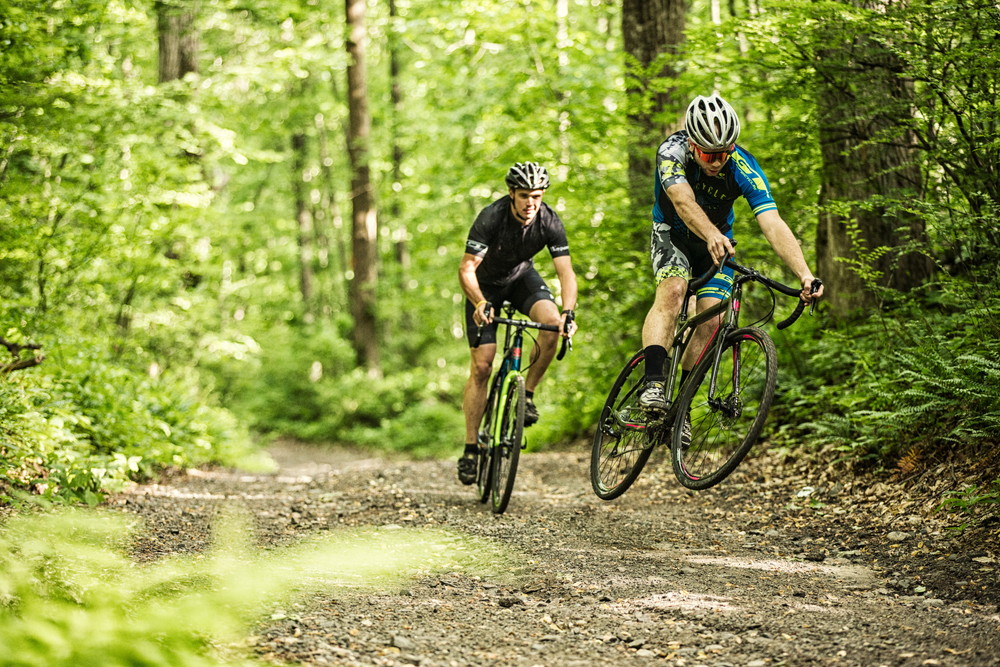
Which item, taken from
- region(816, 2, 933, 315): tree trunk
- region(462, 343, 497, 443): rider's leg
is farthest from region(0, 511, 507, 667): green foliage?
region(816, 2, 933, 315): tree trunk

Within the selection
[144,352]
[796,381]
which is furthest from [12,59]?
[796,381]

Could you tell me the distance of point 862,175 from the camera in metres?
6.86

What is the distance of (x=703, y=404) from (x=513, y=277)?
5.91ft

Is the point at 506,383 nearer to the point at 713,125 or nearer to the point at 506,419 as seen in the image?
the point at 506,419

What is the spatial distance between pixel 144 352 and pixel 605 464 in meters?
7.34

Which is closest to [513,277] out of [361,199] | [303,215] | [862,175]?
[862,175]

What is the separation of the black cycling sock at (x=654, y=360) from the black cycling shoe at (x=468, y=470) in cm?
194

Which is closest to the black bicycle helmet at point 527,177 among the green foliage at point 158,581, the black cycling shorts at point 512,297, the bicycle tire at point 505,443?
the black cycling shorts at point 512,297

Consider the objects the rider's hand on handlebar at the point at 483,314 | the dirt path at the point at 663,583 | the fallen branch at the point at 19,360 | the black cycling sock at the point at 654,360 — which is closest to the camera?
the dirt path at the point at 663,583

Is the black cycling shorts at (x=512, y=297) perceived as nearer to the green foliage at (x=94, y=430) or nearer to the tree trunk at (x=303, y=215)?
the green foliage at (x=94, y=430)

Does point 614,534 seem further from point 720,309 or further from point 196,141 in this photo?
point 196,141

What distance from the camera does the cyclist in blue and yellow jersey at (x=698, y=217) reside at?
4699 millimetres

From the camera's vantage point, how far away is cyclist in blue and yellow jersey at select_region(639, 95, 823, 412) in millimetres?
4699

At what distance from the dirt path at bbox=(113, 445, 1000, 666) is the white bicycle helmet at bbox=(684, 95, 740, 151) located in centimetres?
242
